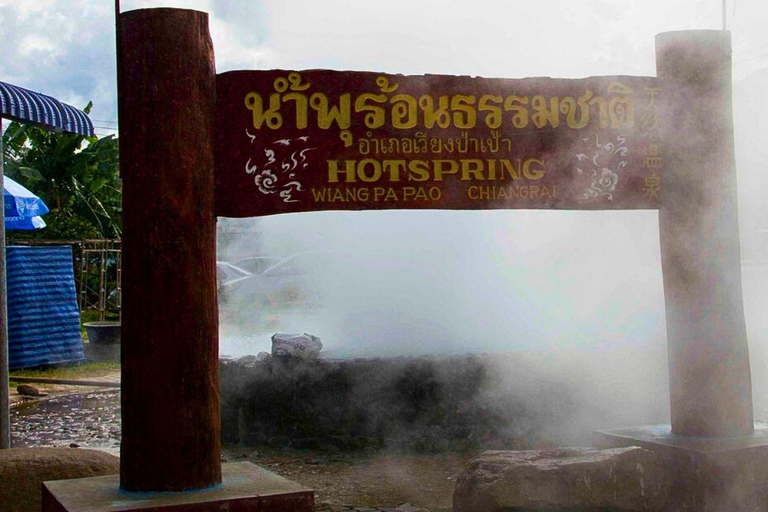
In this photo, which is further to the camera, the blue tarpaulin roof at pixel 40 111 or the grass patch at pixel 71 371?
the grass patch at pixel 71 371

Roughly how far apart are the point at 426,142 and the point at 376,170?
10.2 inches

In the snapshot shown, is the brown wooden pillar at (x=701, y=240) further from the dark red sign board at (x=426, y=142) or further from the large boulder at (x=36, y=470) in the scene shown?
the large boulder at (x=36, y=470)

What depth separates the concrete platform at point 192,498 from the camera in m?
3.52

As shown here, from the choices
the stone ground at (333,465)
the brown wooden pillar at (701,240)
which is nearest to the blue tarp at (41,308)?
the stone ground at (333,465)

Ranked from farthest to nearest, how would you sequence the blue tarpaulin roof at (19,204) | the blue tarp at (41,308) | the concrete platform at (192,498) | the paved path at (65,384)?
the blue tarp at (41,308) < the blue tarpaulin roof at (19,204) < the paved path at (65,384) < the concrete platform at (192,498)

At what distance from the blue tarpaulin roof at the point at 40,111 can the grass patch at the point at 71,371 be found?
6.47 metres

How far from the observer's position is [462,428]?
7.41 m

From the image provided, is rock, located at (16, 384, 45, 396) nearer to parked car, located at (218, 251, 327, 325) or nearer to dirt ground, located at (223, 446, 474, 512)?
parked car, located at (218, 251, 327, 325)

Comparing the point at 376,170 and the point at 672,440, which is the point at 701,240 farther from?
the point at 376,170

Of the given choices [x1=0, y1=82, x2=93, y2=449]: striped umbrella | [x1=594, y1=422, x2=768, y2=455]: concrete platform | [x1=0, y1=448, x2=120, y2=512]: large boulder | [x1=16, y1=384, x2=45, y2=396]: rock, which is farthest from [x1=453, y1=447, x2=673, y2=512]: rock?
[x1=16, y1=384, x2=45, y2=396]: rock

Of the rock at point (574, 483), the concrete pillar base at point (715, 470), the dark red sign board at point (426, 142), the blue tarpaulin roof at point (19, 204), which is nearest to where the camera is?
the dark red sign board at point (426, 142)

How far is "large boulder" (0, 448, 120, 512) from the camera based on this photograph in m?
4.57

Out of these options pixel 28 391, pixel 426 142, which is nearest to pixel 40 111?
pixel 426 142

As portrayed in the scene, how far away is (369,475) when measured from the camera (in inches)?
265
